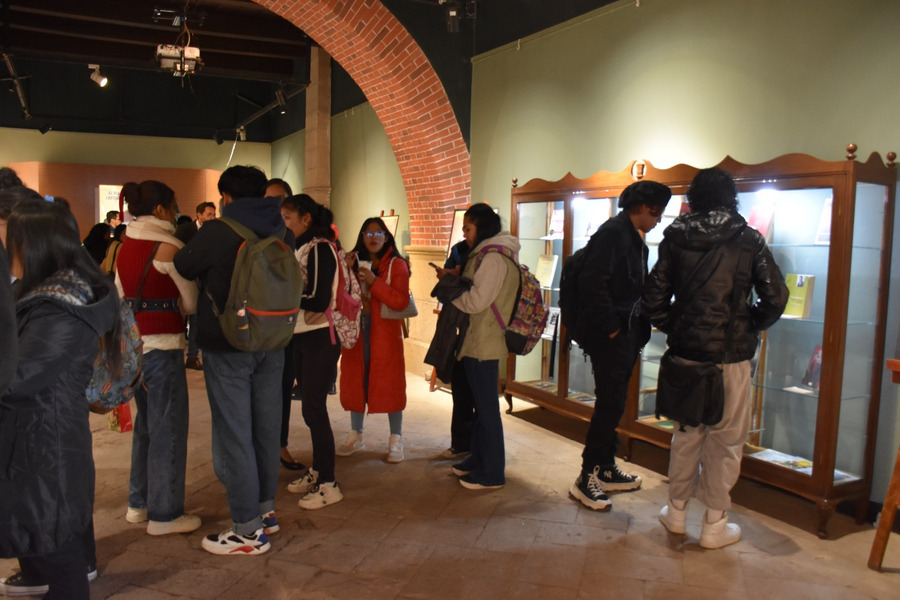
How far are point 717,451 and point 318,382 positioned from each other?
198cm

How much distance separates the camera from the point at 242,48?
989 cm

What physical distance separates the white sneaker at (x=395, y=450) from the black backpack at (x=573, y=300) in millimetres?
1332

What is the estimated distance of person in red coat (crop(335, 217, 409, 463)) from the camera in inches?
164

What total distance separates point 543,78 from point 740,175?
2510mm

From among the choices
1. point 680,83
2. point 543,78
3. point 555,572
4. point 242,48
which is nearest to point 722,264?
point 555,572

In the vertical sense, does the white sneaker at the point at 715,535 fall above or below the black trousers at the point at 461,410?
below

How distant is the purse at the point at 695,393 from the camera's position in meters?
3.09

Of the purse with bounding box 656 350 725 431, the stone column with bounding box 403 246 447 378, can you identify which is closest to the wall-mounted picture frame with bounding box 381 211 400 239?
the stone column with bounding box 403 246 447 378

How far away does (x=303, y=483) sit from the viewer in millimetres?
3875

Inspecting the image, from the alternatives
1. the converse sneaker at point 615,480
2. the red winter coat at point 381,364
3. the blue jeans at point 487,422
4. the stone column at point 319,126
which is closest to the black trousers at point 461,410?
the blue jeans at point 487,422

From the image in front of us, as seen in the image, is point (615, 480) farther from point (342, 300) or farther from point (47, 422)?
point (47, 422)

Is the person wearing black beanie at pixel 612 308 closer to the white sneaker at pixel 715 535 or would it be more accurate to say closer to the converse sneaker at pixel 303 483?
the white sneaker at pixel 715 535

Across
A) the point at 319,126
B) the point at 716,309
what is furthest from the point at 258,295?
the point at 319,126

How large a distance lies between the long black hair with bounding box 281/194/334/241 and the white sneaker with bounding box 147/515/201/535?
1529mm
